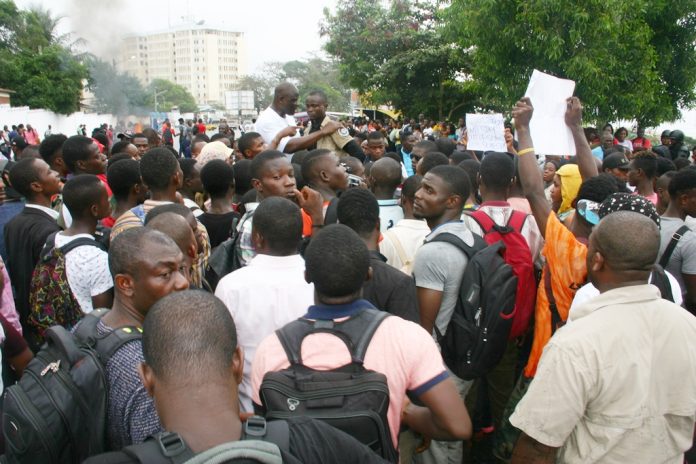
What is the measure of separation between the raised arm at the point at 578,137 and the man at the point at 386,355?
2630 millimetres

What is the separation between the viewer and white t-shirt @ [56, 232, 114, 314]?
3.29 meters

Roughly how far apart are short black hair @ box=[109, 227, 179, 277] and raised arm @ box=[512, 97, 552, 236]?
88.9 inches

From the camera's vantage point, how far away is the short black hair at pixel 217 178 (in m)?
4.69

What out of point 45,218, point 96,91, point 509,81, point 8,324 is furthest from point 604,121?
point 96,91

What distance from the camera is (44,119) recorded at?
1551 inches

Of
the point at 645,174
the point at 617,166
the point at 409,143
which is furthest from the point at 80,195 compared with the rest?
the point at 409,143

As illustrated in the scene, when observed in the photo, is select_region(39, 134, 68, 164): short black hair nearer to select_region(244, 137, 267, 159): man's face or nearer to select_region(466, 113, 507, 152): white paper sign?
select_region(244, 137, 267, 159): man's face

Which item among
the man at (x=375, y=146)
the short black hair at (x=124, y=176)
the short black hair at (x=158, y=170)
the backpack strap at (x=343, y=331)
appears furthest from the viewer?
the man at (x=375, y=146)

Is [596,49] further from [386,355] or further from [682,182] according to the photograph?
[386,355]

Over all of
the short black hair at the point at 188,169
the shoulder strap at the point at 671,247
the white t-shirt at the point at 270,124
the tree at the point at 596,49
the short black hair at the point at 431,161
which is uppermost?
the tree at the point at 596,49

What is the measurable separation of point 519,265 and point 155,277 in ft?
7.47

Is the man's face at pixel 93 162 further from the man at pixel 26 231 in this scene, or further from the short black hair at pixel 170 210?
the short black hair at pixel 170 210

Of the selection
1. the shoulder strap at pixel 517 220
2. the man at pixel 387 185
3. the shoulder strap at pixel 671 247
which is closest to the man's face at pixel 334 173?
the man at pixel 387 185

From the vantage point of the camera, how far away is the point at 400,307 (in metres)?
3.11
